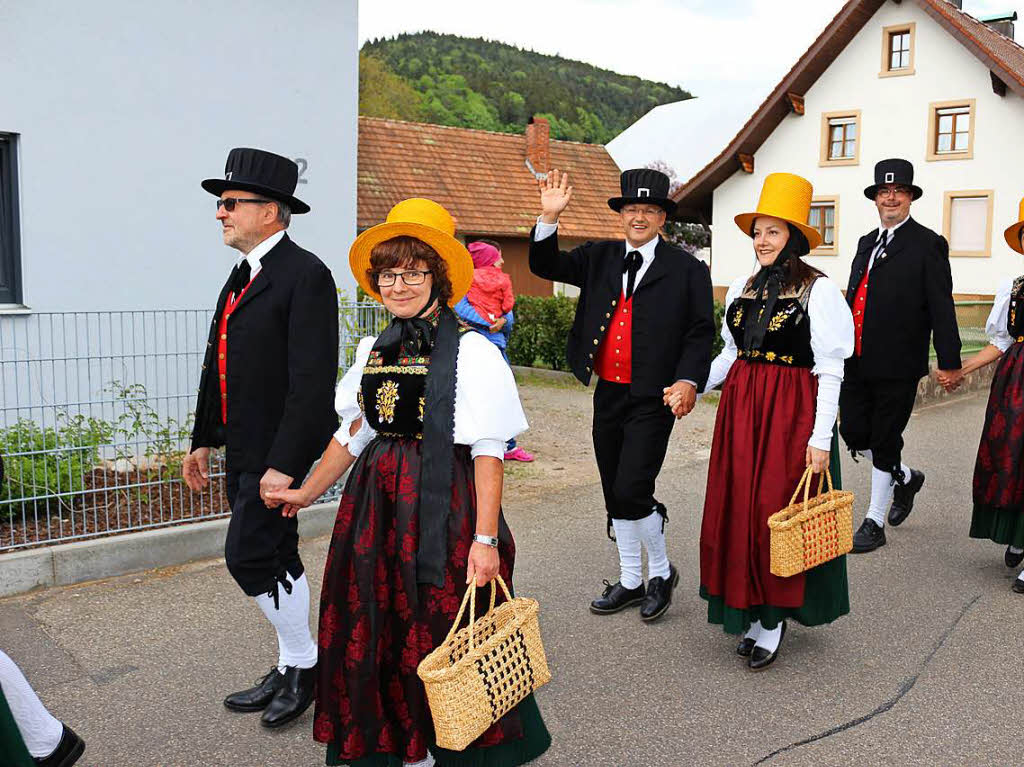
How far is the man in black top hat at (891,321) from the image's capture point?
20.3ft

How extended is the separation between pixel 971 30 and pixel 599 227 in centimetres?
1106

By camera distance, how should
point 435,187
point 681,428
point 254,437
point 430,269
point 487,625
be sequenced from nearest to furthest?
point 487,625
point 430,269
point 254,437
point 681,428
point 435,187

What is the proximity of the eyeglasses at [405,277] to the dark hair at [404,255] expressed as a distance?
2 cm

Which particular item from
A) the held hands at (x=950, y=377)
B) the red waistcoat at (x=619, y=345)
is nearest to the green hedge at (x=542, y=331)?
the held hands at (x=950, y=377)

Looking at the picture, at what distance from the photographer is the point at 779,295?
4.45m

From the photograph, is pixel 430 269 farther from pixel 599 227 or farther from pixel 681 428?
pixel 599 227

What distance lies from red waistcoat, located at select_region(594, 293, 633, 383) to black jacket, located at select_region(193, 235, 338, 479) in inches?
62.7

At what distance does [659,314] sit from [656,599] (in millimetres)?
1439

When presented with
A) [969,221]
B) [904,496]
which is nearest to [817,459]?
[904,496]

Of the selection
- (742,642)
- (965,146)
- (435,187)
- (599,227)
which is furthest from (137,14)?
(965,146)

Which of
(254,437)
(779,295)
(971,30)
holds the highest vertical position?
(971,30)

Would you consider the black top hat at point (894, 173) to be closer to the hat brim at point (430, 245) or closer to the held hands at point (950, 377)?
the held hands at point (950, 377)

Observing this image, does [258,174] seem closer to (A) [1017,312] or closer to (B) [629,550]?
(B) [629,550]

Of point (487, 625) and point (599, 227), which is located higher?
point (599, 227)
